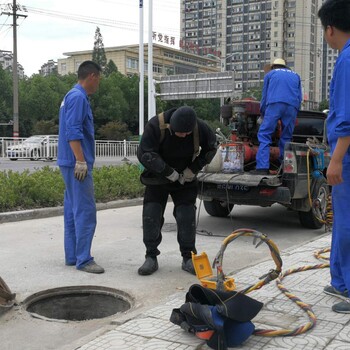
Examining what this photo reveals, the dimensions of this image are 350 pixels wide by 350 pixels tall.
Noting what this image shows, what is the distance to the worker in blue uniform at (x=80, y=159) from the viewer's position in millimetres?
4828

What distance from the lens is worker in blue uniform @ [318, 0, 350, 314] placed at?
3.40 m

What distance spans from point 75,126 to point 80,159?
1.05ft

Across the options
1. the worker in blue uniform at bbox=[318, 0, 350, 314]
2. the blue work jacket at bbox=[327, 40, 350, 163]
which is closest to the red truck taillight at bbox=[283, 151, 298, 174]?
the worker in blue uniform at bbox=[318, 0, 350, 314]

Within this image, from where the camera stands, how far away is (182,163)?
5.00m

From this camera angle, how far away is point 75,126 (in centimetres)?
479

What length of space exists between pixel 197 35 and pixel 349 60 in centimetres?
9394

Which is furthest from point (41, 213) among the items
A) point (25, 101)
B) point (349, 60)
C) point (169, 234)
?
point (25, 101)

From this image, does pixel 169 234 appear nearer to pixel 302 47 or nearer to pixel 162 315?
pixel 162 315

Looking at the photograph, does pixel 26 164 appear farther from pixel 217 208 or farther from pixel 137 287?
pixel 137 287

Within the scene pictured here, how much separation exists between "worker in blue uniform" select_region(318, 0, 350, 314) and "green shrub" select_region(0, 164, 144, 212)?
5860 millimetres

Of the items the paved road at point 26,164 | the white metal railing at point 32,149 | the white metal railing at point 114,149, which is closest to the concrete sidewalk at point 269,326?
the paved road at point 26,164

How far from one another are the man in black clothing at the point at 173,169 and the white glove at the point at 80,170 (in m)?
0.54

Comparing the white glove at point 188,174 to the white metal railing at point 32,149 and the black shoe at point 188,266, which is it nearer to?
the black shoe at point 188,266

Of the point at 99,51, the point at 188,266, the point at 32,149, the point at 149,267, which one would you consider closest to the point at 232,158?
the point at 188,266
